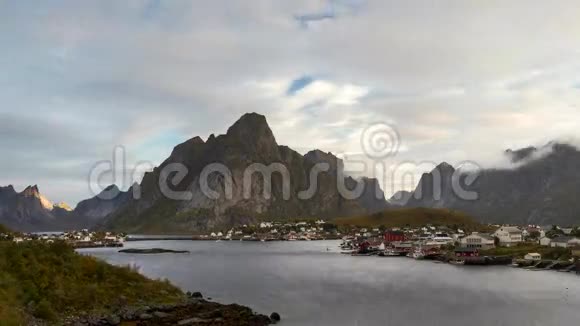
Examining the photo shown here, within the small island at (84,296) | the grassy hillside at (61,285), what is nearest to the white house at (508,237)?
the small island at (84,296)

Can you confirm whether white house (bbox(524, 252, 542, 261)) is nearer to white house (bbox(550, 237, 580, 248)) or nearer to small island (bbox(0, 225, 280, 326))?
white house (bbox(550, 237, 580, 248))

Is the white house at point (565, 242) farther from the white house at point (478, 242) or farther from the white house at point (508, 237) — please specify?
the white house at point (508, 237)

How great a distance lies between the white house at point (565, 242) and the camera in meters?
130

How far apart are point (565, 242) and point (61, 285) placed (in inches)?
5036

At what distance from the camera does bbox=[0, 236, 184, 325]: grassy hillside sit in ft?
131

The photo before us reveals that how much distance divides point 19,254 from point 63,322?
1310cm

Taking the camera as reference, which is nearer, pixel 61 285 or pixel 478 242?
pixel 61 285

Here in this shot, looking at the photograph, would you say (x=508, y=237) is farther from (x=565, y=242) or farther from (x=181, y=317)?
(x=181, y=317)

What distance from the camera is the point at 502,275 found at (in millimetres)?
99562

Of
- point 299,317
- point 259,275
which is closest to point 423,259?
point 259,275

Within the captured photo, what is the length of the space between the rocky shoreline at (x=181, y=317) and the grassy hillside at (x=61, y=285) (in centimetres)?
183

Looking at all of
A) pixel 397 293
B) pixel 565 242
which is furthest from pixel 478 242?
pixel 397 293

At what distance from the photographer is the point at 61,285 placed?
1832 inches

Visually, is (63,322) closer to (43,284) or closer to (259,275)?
(43,284)
